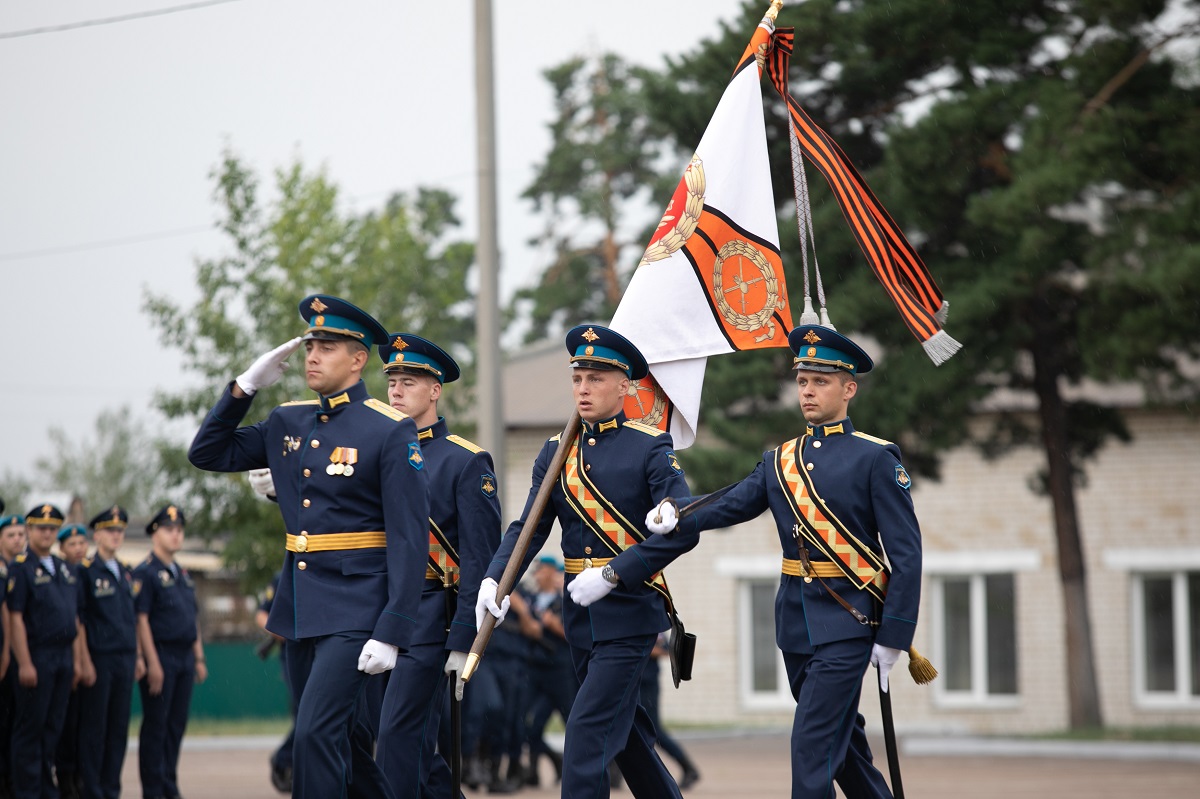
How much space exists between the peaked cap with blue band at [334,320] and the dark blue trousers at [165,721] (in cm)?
616

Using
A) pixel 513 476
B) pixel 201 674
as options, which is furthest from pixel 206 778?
pixel 513 476

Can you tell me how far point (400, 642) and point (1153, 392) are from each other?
1583 cm

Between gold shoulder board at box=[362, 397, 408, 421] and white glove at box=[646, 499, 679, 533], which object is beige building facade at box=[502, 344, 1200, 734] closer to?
white glove at box=[646, 499, 679, 533]

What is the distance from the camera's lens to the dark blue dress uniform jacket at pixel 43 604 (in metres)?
12.0

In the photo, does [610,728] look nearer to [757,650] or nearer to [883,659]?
[883,659]

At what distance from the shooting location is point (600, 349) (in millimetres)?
7590

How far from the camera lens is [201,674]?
13.8m

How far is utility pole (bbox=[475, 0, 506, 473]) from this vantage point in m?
14.8

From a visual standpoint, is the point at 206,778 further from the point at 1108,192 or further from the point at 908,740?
the point at 1108,192

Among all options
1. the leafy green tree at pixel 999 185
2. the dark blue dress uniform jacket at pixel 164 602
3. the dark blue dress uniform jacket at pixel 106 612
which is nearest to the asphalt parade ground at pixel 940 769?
the dark blue dress uniform jacket at pixel 164 602

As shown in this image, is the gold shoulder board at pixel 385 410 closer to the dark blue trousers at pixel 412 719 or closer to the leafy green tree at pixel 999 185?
the dark blue trousers at pixel 412 719

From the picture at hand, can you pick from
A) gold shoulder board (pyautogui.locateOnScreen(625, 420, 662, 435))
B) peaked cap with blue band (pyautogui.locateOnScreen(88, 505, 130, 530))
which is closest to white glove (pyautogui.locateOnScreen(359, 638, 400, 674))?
gold shoulder board (pyautogui.locateOnScreen(625, 420, 662, 435))

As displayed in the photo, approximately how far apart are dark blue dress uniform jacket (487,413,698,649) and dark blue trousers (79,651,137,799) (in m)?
5.79

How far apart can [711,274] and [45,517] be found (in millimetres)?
Answer: 6237
